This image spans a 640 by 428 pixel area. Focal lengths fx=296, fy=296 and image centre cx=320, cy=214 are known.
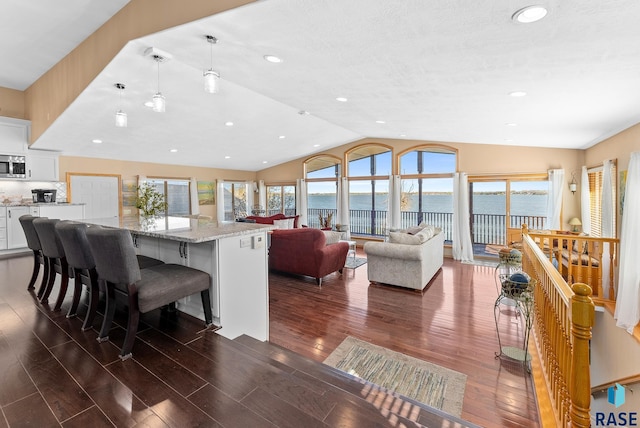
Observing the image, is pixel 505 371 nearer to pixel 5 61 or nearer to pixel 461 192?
pixel 461 192

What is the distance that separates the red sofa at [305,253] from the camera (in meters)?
4.84

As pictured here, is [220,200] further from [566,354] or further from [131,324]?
[566,354]

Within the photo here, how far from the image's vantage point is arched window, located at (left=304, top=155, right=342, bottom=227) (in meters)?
9.33

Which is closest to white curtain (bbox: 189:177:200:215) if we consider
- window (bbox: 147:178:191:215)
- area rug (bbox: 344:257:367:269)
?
window (bbox: 147:178:191:215)

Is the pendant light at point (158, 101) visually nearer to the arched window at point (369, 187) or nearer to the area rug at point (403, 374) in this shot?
the area rug at point (403, 374)

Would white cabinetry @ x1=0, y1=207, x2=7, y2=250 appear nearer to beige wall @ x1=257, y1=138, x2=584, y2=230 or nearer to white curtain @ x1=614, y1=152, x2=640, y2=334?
beige wall @ x1=257, y1=138, x2=584, y2=230

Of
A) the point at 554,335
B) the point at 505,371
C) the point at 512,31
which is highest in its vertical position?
the point at 512,31

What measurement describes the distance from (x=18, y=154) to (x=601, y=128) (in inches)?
383

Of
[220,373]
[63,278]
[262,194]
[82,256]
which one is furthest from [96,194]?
[220,373]

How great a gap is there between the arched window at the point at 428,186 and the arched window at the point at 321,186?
213 centimetres

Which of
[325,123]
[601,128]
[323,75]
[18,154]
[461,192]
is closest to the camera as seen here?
[323,75]

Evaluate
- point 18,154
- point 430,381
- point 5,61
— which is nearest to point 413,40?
point 430,381

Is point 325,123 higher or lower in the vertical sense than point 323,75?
higher

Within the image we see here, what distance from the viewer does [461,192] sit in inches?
279
